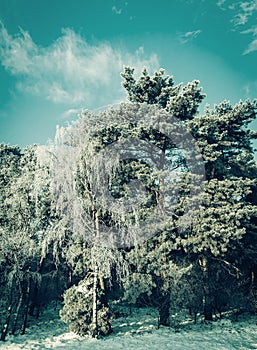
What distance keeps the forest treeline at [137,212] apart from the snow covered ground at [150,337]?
27.8 inches

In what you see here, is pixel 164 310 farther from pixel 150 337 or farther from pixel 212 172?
pixel 212 172

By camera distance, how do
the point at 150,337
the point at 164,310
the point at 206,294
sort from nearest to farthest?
the point at 150,337
the point at 164,310
the point at 206,294

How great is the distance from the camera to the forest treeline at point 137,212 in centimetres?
1249

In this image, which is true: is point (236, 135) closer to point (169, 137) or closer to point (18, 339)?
point (169, 137)

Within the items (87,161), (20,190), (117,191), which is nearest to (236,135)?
(117,191)

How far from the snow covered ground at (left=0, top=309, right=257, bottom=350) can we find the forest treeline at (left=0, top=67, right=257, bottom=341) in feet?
2.32

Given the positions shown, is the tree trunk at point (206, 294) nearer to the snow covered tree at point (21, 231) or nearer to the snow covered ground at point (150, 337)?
the snow covered ground at point (150, 337)

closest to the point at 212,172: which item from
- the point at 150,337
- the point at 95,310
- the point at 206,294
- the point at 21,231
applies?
the point at 206,294

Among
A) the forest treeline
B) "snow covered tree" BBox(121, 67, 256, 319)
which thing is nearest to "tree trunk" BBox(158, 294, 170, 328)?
the forest treeline

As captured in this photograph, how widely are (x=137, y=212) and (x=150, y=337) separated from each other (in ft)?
19.2

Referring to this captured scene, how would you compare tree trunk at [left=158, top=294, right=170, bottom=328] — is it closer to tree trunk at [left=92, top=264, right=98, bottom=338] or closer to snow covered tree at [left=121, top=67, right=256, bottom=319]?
snow covered tree at [left=121, top=67, right=256, bottom=319]

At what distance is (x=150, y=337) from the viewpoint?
39.0ft

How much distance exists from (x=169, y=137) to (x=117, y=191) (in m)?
4.58

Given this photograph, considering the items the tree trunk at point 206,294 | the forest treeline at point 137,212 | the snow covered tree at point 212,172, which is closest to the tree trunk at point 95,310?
the forest treeline at point 137,212
